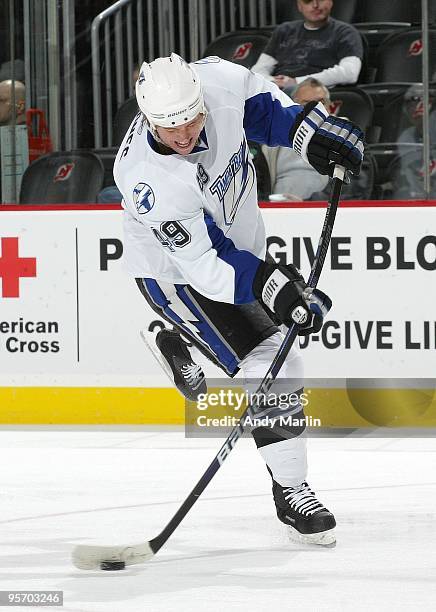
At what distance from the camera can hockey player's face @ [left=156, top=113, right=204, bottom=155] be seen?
2.81 m

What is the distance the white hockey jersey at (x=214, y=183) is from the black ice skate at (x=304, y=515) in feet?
1.63

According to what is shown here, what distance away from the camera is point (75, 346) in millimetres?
4754

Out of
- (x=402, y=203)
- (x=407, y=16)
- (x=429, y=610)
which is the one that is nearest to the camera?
(x=429, y=610)

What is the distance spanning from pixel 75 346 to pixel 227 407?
0.59 meters

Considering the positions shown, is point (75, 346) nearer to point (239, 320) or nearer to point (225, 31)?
point (225, 31)

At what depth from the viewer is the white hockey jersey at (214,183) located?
113 inches

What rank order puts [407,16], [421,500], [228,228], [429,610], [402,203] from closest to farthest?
[429,610] → [228,228] → [421,500] → [402,203] → [407,16]

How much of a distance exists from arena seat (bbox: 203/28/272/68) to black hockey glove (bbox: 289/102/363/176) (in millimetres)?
2029

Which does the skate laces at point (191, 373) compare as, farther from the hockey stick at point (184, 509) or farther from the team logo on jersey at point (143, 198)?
the team logo on jersey at point (143, 198)

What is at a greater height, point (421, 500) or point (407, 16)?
point (407, 16)

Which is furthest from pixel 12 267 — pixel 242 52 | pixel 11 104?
pixel 242 52

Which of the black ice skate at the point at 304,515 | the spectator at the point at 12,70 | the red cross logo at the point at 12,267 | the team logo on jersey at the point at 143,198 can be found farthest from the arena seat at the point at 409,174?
the team logo on jersey at the point at 143,198

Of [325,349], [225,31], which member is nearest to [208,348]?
[325,349]

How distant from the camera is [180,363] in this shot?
357 centimetres
